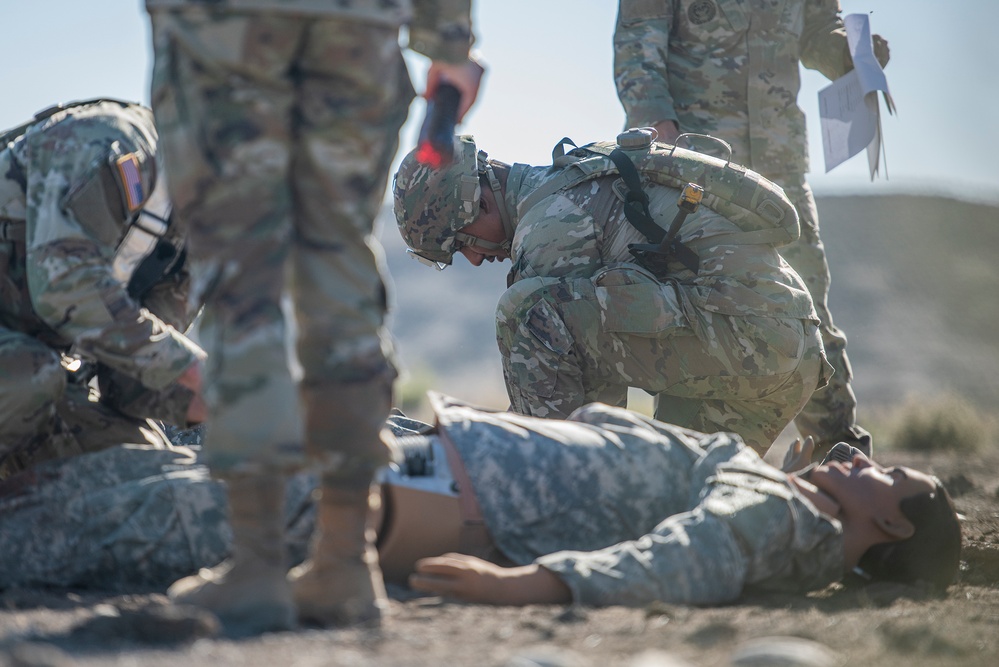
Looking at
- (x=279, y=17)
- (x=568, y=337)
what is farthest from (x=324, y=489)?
(x=568, y=337)

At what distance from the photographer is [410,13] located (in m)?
2.46

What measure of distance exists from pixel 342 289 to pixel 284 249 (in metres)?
0.15

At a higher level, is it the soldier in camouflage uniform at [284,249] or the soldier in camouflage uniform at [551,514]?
the soldier in camouflage uniform at [284,249]

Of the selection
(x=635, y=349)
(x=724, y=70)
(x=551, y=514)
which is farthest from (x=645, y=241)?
(x=551, y=514)

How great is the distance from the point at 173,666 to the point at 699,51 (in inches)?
162

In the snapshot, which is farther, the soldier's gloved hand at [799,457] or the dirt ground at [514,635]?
the soldier's gloved hand at [799,457]

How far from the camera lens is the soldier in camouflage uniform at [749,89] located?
5152mm

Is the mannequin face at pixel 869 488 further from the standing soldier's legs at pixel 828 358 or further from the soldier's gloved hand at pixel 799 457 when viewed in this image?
the standing soldier's legs at pixel 828 358

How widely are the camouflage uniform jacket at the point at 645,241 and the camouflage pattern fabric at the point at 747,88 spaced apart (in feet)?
1.99

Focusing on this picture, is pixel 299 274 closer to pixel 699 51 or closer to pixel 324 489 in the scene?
pixel 324 489

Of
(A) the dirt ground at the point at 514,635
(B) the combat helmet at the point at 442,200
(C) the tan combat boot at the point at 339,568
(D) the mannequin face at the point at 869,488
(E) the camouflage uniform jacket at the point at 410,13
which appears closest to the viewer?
(A) the dirt ground at the point at 514,635

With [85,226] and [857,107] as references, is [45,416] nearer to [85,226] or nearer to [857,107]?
[85,226]

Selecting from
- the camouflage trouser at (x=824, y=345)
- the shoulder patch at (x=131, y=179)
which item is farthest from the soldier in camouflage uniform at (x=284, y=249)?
the camouflage trouser at (x=824, y=345)

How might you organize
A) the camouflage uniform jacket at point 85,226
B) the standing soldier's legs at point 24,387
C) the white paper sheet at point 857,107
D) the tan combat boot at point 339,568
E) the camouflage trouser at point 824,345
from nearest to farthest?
1. the tan combat boot at point 339,568
2. the camouflage uniform jacket at point 85,226
3. the standing soldier's legs at point 24,387
4. the camouflage trouser at point 824,345
5. the white paper sheet at point 857,107
